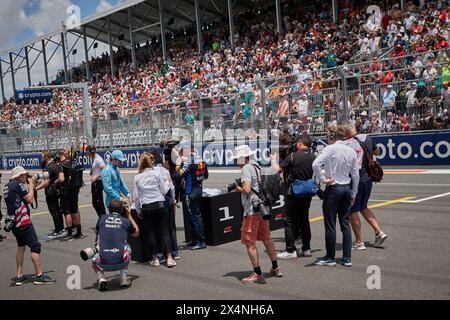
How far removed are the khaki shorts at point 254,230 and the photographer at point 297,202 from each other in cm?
113

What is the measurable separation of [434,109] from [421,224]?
817 cm

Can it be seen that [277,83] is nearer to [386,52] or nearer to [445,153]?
[386,52]

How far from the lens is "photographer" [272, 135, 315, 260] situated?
8.02 m

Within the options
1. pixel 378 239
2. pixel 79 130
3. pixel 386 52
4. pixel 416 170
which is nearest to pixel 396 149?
pixel 416 170

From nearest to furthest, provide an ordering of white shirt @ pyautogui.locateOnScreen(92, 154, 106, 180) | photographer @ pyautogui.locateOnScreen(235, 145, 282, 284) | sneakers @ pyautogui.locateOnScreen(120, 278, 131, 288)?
photographer @ pyautogui.locateOnScreen(235, 145, 282, 284) < sneakers @ pyautogui.locateOnScreen(120, 278, 131, 288) < white shirt @ pyautogui.locateOnScreen(92, 154, 106, 180)

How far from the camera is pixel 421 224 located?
979 cm

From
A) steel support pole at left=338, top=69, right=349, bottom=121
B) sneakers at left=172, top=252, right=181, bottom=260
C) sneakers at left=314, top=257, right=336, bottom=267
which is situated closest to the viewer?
sneakers at left=314, top=257, right=336, bottom=267

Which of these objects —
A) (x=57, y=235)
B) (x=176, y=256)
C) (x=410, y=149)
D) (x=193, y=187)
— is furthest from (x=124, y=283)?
(x=410, y=149)

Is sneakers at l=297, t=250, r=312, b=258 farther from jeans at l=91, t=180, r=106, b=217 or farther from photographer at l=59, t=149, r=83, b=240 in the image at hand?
photographer at l=59, t=149, r=83, b=240

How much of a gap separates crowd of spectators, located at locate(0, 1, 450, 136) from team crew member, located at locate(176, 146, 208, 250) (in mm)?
9648

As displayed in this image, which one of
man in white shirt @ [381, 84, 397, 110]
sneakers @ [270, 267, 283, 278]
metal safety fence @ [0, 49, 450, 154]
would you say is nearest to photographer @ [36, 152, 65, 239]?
metal safety fence @ [0, 49, 450, 154]

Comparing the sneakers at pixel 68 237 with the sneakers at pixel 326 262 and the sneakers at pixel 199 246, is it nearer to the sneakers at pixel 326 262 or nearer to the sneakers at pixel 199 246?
the sneakers at pixel 199 246

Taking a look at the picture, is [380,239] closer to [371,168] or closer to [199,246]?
[371,168]

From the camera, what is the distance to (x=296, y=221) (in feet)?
26.9
